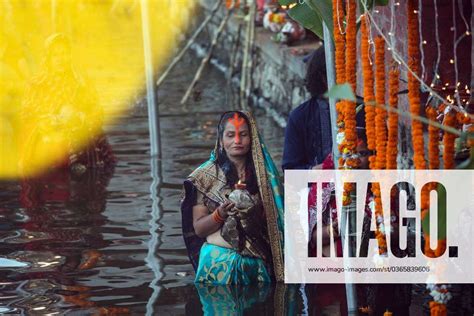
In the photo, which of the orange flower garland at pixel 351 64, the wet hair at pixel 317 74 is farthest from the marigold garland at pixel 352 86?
the wet hair at pixel 317 74

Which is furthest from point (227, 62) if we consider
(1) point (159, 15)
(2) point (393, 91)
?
(2) point (393, 91)

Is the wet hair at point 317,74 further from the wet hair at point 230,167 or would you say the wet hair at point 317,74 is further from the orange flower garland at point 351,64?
the orange flower garland at point 351,64

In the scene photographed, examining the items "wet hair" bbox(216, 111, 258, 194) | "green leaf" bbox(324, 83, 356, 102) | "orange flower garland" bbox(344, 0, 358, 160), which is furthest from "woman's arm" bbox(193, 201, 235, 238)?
"green leaf" bbox(324, 83, 356, 102)

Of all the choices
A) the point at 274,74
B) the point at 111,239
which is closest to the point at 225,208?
the point at 111,239

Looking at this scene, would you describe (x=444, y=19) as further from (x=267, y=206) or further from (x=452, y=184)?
(x=452, y=184)

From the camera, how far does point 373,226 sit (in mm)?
7145

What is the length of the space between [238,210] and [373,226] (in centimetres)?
92

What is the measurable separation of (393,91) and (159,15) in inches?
899

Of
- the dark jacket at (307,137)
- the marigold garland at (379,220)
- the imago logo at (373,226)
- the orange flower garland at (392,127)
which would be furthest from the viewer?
the dark jacket at (307,137)

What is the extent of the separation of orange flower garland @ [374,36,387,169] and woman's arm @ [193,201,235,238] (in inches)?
56.7

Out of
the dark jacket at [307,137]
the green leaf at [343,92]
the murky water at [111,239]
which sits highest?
the green leaf at [343,92]

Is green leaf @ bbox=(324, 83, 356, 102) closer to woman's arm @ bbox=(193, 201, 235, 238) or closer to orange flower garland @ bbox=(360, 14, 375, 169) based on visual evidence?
orange flower garland @ bbox=(360, 14, 375, 169)

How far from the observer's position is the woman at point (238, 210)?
7688mm

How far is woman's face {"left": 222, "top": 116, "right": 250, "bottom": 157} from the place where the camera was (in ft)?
25.2
